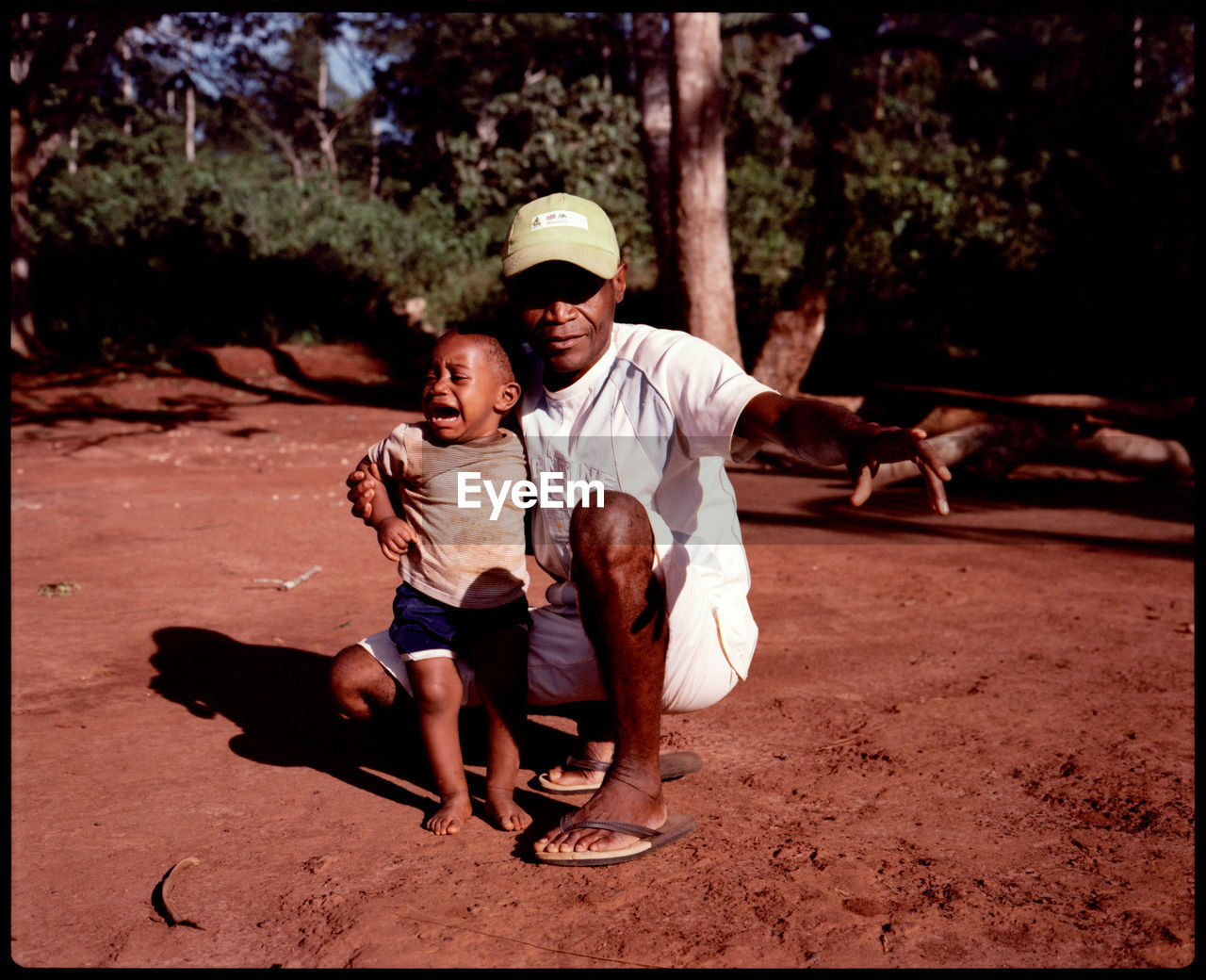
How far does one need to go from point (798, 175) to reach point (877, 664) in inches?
617

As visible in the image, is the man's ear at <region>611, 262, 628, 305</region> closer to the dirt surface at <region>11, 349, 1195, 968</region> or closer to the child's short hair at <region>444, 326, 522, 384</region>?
the child's short hair at <region>444, 326, 522, 384</region>

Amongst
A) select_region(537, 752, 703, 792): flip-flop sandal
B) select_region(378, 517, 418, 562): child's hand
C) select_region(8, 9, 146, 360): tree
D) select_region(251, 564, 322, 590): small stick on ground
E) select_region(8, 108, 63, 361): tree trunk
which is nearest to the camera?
select_region(378, 517, 418, 562): child's hand

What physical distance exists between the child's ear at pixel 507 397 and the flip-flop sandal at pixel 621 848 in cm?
99

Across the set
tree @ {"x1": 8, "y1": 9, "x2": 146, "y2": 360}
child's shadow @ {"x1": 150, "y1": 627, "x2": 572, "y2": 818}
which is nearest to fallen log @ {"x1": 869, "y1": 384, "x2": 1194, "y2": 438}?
child's shadow @ {"x1": 150, "y1": 627, "x2": 572, "y2": 818}

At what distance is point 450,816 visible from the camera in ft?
8.78

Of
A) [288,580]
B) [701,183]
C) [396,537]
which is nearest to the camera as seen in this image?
[396,537]

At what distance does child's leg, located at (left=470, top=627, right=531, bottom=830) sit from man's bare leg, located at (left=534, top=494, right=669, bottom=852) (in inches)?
9.4

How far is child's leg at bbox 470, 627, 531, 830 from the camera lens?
276 cm

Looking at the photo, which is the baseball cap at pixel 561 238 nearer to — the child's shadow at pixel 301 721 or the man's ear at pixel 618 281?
the man's ear at pixel 618 281

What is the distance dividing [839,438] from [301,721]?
1933 mm

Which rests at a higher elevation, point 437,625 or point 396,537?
point 396,537

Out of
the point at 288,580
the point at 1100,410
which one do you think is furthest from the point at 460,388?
the point at 1100,410

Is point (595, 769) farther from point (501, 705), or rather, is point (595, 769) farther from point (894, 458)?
point (894, 458)

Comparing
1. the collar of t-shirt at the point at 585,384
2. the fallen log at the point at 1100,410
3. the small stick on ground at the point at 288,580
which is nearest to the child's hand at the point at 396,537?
the collar of t-shirt at the point at 585,384
